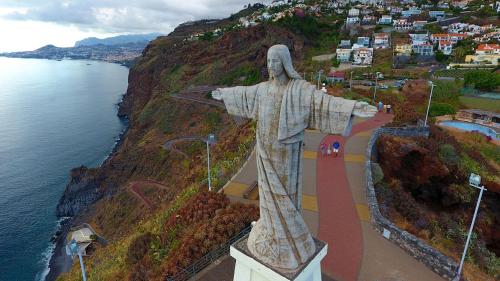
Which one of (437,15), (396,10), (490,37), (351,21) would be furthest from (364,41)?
(396,10)

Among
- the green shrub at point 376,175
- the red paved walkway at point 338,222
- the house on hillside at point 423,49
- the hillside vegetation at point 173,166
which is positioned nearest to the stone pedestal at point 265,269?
the red paved walkway at point 338,222

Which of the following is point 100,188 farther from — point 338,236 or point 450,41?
point 450,41

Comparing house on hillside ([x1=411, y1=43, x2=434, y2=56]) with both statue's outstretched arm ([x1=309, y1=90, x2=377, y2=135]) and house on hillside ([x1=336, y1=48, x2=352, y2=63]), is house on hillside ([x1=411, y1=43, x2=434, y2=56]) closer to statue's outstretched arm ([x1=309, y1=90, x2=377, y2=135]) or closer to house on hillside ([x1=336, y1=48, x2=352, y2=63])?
house on hillside ([x1=336, y1=48, x2=352, y2=63])

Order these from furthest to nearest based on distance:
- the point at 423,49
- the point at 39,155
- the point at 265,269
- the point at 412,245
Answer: the point at 423,49
the point at 39,155
the point at 412,245
the point at 265,269

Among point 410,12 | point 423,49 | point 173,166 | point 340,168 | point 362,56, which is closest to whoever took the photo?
point 340,168

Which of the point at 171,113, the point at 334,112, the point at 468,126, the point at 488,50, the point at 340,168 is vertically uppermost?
the point at 488,50

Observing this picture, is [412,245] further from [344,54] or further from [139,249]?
[344,54]
